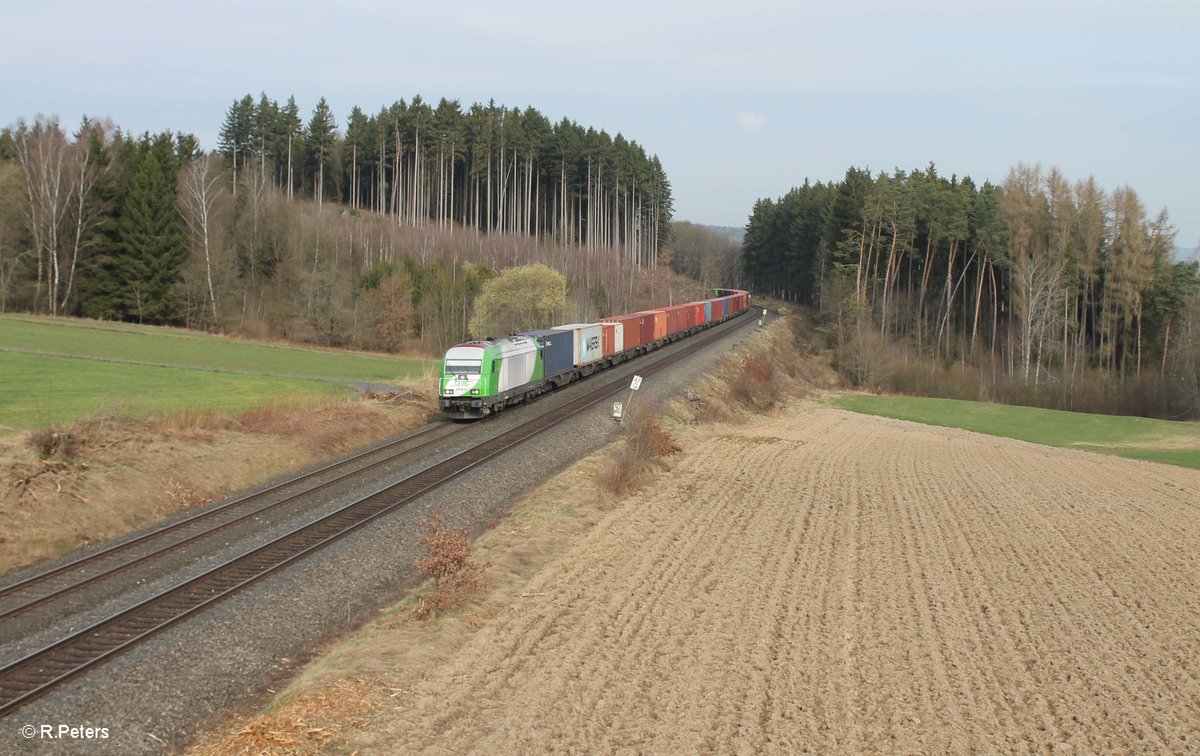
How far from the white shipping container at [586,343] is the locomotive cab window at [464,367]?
10.8 meters

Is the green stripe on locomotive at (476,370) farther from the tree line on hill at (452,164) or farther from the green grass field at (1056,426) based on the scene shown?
the tree line on hill at (452,164)

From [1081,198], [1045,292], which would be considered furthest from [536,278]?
[1081,198]

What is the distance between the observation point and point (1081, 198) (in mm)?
63750

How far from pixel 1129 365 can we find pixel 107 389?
216 feet

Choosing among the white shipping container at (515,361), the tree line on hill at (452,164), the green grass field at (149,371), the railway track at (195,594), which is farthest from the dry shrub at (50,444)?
the tree line on hill at (452,164)

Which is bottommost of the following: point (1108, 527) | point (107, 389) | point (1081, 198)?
point (1108, 527)

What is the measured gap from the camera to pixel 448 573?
13.7 meters

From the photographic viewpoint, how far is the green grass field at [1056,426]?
37.4 meters

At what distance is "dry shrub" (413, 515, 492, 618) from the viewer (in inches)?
512

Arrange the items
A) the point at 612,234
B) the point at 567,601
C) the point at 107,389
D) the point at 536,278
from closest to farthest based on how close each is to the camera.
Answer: the point at 567,601
the point at 107,389
the point at 536,278
the point at 612,234

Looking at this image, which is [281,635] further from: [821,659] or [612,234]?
[612,234]

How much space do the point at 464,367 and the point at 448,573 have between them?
17.1 meters

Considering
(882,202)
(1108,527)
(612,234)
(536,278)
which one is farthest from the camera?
(612,234)

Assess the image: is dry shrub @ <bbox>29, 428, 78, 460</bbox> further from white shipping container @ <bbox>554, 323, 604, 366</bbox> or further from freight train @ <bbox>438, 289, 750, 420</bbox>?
white shipping container @ <bbox>554, 323, 604, 366</bbox>
